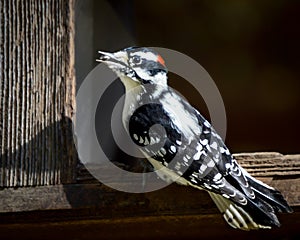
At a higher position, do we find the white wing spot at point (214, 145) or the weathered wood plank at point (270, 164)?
the white wing spot at point (214, 145)

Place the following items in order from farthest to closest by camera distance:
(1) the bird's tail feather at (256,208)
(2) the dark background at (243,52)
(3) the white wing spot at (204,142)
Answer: (2) the dark background at (243,52)
(3) the white wing spot at (204,142)
(1) the bird's tail feather at (256,208)

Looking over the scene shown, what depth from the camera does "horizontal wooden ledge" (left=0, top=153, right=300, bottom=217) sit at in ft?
4.48

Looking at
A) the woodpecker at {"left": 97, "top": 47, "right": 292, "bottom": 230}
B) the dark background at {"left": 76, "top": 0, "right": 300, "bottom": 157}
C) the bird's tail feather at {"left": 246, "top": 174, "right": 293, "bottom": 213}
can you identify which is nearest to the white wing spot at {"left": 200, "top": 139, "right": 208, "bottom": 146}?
the woodpecker at {"left": 97, "top": 47, "right": 292, "bottom": 230}

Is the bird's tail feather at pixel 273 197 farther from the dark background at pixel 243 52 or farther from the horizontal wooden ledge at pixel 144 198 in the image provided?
Result: the dark background at pixel 243 52

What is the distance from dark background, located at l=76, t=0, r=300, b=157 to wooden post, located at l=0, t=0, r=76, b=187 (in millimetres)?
630

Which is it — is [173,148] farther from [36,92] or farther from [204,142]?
[36,92]

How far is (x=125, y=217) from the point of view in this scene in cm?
138

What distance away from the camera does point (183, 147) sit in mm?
1417

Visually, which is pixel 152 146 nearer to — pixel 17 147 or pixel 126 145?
pixel 17 147

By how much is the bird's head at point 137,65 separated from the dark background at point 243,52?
509 mm

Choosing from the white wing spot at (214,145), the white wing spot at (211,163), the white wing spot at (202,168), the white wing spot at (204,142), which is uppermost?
the white wing spot at (204,142)

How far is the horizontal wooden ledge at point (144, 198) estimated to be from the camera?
4.48 ft

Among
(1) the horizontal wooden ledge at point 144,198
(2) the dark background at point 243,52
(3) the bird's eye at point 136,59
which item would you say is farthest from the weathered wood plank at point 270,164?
(2) the dark background at point 243,52

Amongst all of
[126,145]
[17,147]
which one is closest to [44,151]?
[17,147]
